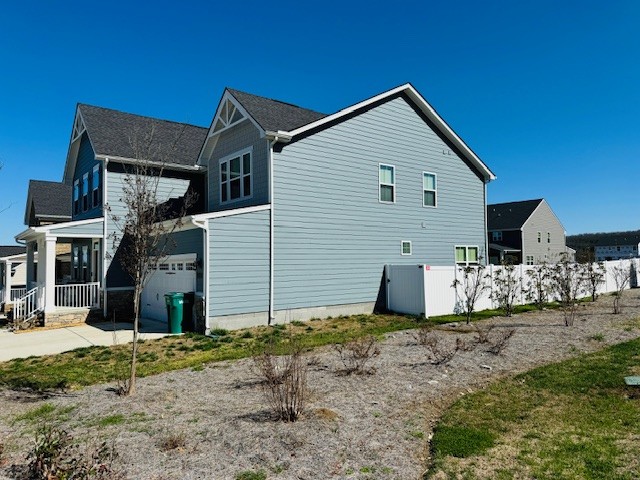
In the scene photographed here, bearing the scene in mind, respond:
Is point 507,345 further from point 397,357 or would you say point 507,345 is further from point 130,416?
point 130,416

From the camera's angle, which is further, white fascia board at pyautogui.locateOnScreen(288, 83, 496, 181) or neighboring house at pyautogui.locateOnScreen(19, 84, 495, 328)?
white fascia board at pyautogui.locateOnScreen(288, 83, 496, 181)

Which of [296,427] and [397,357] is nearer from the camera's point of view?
[296,427]

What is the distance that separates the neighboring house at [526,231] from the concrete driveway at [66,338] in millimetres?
39536

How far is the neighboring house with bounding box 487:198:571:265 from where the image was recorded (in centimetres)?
4656

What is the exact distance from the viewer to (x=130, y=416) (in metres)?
5.66

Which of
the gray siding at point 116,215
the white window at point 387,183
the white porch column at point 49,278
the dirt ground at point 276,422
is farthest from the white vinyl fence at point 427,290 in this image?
the white porch column at point 49,278

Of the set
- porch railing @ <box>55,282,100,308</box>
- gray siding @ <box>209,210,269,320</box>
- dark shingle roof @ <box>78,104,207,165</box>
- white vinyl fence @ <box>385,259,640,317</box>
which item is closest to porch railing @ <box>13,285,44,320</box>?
porch railing @ <box>55,282,100,308</box>

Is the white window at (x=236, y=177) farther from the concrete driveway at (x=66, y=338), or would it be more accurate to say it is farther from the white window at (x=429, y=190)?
the white window at (x=429, y=190)

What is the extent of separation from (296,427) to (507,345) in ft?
20.4

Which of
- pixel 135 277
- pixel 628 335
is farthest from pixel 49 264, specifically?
pixel 628 335

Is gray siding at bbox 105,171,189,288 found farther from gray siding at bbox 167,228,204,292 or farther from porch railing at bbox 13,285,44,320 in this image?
gray siding at bbox 167,228,204,292

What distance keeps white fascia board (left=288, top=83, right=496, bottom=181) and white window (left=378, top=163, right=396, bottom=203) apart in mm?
2462

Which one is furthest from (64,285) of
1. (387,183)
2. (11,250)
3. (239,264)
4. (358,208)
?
(11,250)

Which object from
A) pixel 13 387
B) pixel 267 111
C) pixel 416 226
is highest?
pixel 267 111
